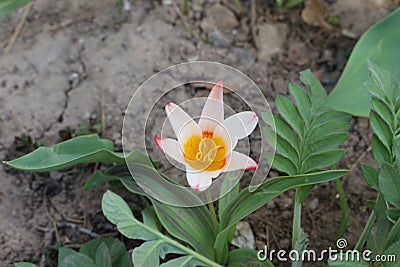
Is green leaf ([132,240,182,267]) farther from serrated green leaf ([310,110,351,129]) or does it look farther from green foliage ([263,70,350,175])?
serrated green leaf ([310,110,351,129])

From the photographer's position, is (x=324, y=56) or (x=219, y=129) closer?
(x=219, y=129)

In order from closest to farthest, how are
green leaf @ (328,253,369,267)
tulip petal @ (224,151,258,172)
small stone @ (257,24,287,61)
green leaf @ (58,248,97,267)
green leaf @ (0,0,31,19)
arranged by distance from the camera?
green leaf @ (328,253,369,267) < tulip petal @ (224,151,258,172) < green leaf @ (58,248,97,267) < green leaf @ (0,0,31,19) < small stone @ (257,24,287,61)

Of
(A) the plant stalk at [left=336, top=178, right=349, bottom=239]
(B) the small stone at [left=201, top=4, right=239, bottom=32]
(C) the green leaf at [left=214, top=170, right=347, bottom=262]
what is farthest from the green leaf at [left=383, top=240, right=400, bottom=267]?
(B) the small stone at [left=201, top=4, right=239, bottom=32]

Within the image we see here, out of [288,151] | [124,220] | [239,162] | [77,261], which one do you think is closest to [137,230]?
[124,220]

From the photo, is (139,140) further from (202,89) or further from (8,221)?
(8,221)

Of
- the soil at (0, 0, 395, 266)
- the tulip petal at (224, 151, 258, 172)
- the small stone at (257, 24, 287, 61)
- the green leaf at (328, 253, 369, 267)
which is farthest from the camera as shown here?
the small stone at (257, 24, 287, 61)

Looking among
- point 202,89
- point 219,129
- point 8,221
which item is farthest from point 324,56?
point 8,221

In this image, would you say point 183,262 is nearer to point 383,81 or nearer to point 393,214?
point 393,214
